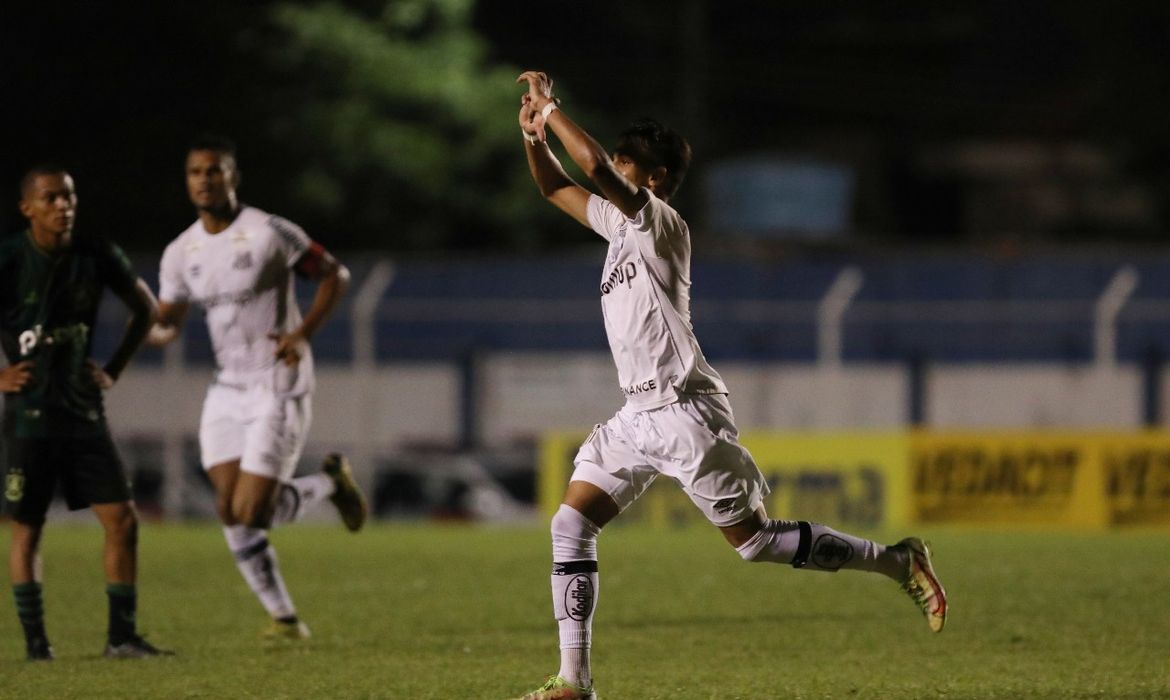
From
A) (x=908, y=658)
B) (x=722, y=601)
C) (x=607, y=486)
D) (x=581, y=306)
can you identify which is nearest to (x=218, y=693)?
(x=607, y=486)

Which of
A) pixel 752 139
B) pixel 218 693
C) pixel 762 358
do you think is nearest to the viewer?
pixel 218 693

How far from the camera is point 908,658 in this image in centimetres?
939

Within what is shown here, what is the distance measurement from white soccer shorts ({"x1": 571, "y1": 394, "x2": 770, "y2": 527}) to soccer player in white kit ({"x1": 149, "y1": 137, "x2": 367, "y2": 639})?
2955 mm

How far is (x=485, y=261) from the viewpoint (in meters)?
30.3

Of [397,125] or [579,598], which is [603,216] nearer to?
[579,598]

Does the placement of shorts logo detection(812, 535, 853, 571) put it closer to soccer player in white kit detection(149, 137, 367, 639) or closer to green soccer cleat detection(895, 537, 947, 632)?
green soccer cleat detection(895, 537, 947, 632)

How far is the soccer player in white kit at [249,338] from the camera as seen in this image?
10.4 m

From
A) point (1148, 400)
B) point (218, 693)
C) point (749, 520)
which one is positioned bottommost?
point (218, 693)

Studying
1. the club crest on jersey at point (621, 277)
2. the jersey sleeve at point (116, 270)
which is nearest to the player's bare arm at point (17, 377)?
the jersey sleeve at point (116, 270)

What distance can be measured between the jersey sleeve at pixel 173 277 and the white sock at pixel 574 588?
364 cm

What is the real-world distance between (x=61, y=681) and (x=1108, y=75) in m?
34.4

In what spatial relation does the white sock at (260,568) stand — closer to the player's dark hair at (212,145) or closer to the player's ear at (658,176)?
the player's dark hair at (212,145)

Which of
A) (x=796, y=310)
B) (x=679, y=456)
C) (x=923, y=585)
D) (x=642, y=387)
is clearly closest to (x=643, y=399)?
(x=642, y=387)

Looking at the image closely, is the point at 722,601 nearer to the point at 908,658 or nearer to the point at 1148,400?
the point at 908,658
